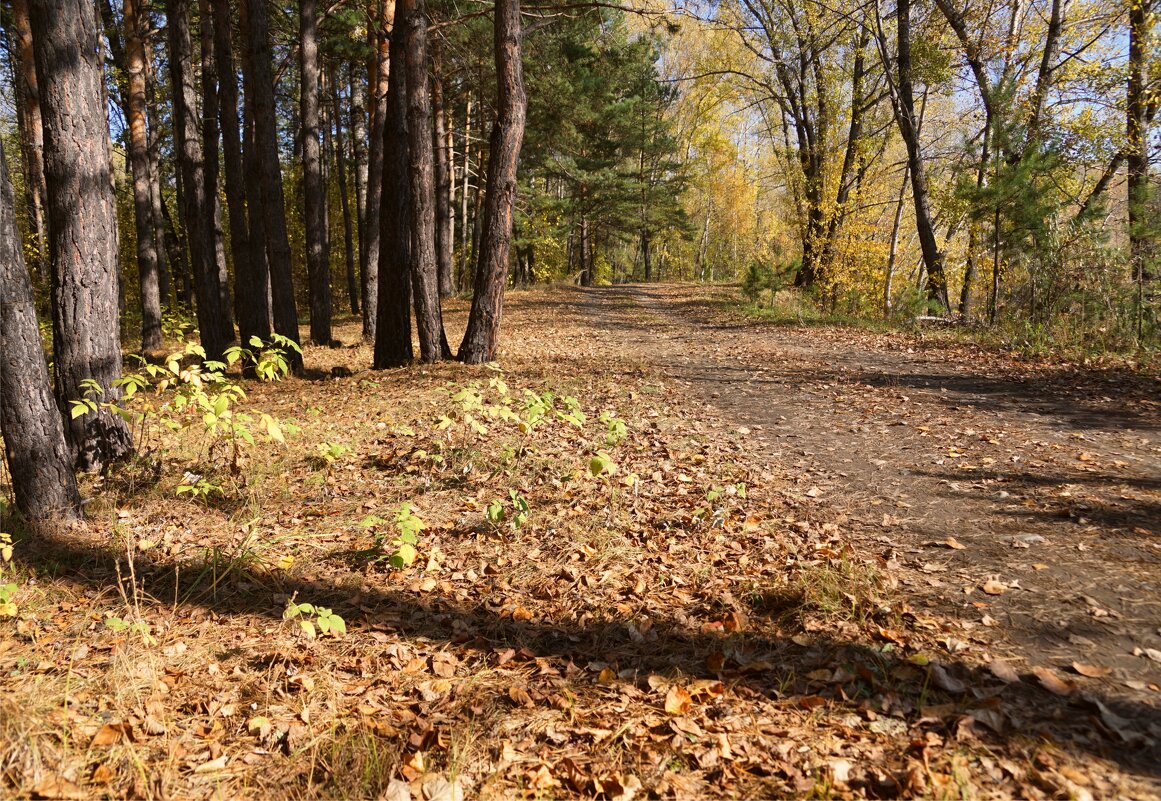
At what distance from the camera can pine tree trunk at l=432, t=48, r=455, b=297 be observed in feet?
58.7

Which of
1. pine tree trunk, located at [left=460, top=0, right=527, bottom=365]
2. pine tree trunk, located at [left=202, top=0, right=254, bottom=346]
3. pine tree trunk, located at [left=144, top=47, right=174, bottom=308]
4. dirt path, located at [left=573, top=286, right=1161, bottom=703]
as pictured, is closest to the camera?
dirt path, located at [left=573, top=286, right=1161, bottom=703]

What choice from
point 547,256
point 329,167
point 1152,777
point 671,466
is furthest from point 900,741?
point 547,256

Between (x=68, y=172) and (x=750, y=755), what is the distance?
6.11 meters

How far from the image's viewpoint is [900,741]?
2311 millimetres

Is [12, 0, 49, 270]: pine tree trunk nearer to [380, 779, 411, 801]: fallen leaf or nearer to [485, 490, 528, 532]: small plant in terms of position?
[485, 490, 528, 532]: small plant

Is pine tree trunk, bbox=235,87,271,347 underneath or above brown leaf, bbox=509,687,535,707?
above

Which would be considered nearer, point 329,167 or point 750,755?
point 750,755

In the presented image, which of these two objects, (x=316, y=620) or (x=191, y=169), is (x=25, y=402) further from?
(x=191, y=169)

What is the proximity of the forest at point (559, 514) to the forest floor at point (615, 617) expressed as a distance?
0.02 meters

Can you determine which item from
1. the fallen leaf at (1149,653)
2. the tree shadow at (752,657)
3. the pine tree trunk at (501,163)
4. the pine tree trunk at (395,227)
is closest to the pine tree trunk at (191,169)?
the pine tree trunk at (395,227)

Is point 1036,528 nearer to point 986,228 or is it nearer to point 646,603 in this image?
point 646,603

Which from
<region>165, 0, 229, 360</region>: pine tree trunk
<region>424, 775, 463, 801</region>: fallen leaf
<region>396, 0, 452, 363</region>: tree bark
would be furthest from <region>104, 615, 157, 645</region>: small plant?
<region>165, 0, 229, 360</region>: pine tree trunk

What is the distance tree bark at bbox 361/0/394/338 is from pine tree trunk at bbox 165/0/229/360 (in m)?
2.98

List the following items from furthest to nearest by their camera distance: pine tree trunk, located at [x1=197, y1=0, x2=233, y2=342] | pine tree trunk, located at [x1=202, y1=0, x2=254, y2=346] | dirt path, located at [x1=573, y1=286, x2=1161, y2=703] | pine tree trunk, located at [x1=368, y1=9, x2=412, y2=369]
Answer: pine tree trunk, located at [x1=197, y1=0, x2=233, y2=342]
pine tree trunk, located at [x1=202, y1=0, x2=254, y2=346]
pine tree trunk, located at [x1=368, y1=9, x2=412, y2=369]
dirt path, located at [x1=573, y1=286, x2=1161, y2=703]
